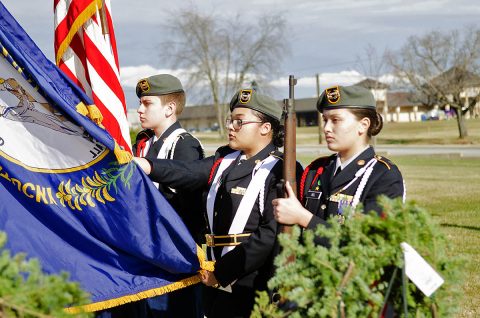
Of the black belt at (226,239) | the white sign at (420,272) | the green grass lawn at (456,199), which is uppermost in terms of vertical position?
the white sign at (420,272)

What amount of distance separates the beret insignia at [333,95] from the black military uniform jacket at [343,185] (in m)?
0.32

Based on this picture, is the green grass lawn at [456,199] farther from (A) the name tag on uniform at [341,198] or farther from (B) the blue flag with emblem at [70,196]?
(B) the blue flag with emblem at [70,196]

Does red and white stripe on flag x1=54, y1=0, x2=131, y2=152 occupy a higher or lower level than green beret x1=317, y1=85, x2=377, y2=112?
higher

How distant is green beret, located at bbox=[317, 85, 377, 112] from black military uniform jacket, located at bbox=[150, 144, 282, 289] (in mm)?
610

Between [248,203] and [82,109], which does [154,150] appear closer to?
[82,109]

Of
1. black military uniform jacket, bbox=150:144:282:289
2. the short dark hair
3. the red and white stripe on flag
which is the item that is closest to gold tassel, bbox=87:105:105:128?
black military uniform jacket, bbox=150:144:282:289

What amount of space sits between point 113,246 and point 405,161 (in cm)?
2487

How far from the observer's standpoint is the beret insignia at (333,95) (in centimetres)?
357

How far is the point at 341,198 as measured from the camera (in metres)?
3.48

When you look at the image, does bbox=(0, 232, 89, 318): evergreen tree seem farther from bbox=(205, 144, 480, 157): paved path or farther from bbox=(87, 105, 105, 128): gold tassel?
bbox=(205, 144, 480, 157): paved path

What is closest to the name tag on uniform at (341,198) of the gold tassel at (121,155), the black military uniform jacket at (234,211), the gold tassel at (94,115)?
the black military uniform jacket at (234,211)

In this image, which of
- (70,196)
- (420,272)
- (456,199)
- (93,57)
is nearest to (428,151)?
(456,199)

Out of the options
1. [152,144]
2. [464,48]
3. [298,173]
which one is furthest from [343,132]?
[464,48]

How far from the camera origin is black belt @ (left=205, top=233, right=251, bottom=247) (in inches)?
155
